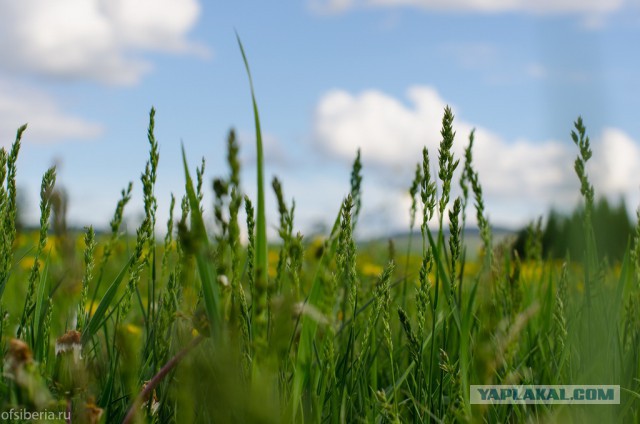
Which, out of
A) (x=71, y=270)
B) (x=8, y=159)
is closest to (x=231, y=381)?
(x=8, y=159)

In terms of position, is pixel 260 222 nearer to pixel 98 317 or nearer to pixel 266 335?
pixel 266 335

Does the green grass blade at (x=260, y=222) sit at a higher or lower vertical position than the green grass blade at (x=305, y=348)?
higher

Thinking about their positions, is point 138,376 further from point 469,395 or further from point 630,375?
point 630,375

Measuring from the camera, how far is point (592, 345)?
1.70m

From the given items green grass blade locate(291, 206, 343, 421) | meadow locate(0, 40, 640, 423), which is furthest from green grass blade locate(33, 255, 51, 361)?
green grass blade locate(291, 206, 343, 421)

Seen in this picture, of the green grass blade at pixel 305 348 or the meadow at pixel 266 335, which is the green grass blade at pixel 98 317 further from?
the green grass blade at pixel 305 348

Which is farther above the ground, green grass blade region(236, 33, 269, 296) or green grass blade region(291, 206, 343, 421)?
green grass blade region(236, 33, 269, 296)

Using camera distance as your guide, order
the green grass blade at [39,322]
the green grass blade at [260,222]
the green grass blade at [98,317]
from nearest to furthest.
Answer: the green grass blade at [260,222], the green grass blade at [39,322], the green grass blade at [98,317]

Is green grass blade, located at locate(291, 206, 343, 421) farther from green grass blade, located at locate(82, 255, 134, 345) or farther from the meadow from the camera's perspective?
green grass blade, located at locate(82, 255, 134, 345)

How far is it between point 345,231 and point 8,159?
869 millimetres

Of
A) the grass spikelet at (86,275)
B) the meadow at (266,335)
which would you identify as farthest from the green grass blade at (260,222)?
the grass spikelet at (86,275)

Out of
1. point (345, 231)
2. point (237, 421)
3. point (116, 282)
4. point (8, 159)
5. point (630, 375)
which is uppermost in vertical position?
point (8, 159)

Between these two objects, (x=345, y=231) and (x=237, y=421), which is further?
(x=345, y=231)

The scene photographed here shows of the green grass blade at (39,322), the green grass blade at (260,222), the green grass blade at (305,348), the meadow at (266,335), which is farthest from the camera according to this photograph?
the green grass blade at (39,322)
